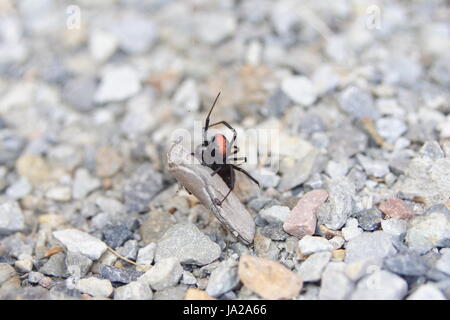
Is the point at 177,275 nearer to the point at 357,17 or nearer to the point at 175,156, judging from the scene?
the point at 175,156

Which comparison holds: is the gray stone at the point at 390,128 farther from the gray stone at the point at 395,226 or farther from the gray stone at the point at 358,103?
the gray stone at the point at 395,226

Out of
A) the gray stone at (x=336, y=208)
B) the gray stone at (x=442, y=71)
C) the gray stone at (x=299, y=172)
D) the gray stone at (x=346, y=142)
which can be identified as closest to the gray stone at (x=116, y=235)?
the gray stone at (x=299, y=172)

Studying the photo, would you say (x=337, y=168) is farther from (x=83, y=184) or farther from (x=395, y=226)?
(x=83, y=184)

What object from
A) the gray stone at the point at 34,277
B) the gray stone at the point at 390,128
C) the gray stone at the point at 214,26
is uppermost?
the gray stone at the point at 214,26

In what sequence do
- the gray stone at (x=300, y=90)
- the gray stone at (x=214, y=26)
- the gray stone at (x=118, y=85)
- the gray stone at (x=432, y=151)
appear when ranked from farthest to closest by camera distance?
the gray stone at (x=214, y=26), the gray stone at (x=118, y=85), the gray stone at (x=300, y=90), the gray stone at (x=432, y=151)

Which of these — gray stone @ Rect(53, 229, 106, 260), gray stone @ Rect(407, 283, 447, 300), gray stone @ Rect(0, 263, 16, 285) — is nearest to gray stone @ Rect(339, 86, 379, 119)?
gray stone @ Rect(407, 283, 447, 300)

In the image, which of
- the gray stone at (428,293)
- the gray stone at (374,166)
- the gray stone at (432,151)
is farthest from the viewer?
the gray stone at (374,166)

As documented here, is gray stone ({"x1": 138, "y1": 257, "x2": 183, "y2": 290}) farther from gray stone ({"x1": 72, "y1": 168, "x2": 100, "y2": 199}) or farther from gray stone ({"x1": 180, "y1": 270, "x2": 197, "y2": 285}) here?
gray stone ({"x1": 72, "y1": 168, "x2": 100, "y2": 199})

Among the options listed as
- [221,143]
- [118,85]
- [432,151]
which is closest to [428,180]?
[432,151]
